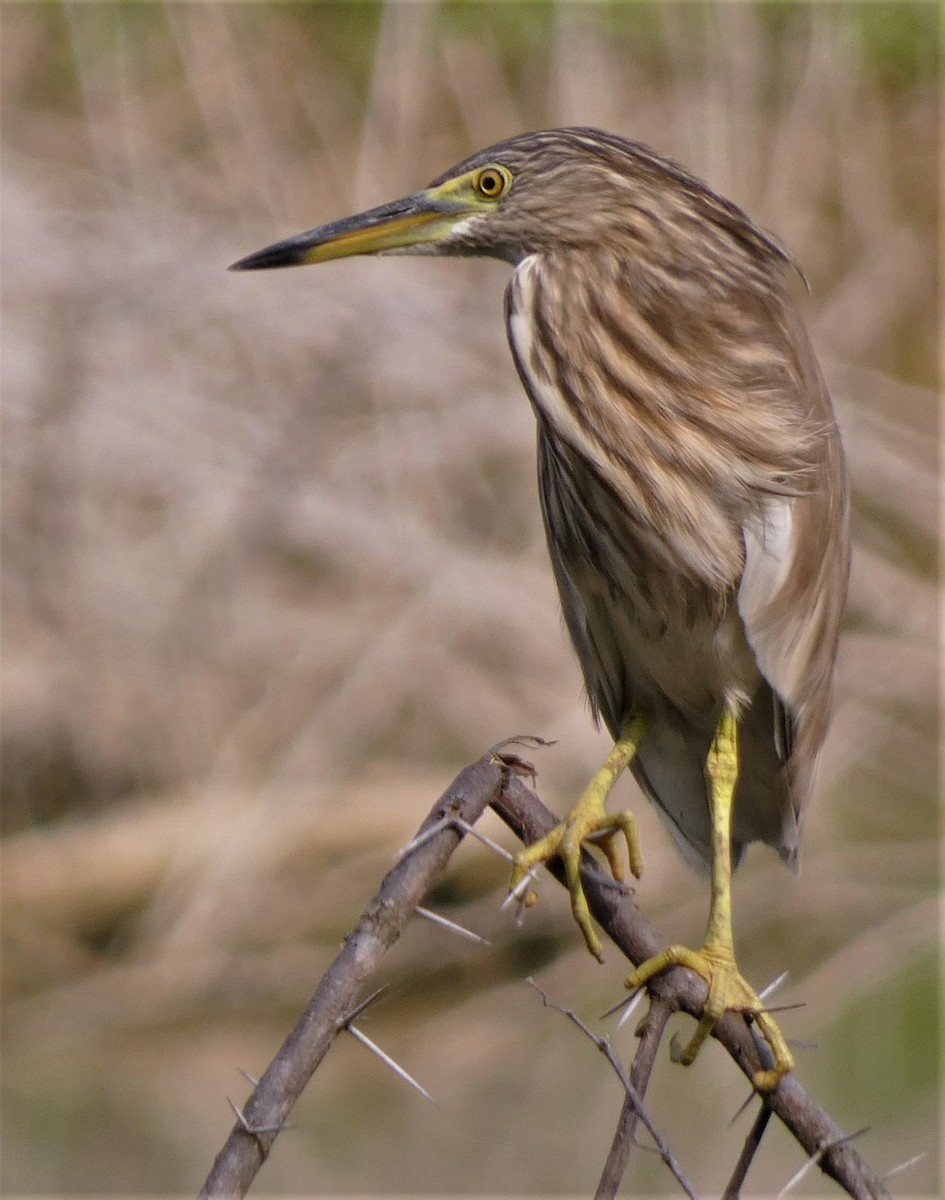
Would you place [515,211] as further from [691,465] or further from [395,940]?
[395,940]

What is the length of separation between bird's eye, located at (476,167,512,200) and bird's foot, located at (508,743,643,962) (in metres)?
0.60

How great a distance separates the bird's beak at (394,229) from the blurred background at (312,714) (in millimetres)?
1956

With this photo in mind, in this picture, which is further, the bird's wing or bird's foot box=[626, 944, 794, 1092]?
the bird's wing

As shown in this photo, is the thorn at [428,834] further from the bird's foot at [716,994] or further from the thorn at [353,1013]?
the bird's foot at [716,994]

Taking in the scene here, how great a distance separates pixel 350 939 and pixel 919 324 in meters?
4.69

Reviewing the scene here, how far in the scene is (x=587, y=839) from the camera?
1680 millimetres

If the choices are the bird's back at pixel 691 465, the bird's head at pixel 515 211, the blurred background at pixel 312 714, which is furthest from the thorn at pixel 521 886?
the blurred background at pixel 312 714

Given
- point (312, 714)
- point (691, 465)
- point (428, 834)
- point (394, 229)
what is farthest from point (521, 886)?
point (312, 714)

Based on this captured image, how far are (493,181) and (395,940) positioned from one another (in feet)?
2.86

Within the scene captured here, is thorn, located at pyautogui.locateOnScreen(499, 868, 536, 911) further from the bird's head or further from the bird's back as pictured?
the bird's head

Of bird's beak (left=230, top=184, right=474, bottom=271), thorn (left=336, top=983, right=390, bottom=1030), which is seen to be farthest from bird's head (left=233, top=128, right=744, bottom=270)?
thorn (left=336, top=983, right=390, bottom=1030)

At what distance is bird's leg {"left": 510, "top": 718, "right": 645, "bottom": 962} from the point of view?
1603 millimetres

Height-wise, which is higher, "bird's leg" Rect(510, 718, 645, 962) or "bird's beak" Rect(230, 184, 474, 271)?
"bird's beak" Rect(230, 184, 474, 271)

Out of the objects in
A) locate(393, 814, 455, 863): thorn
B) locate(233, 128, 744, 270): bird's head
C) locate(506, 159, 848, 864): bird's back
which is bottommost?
locate(393, 814, 455, 863): thorn
